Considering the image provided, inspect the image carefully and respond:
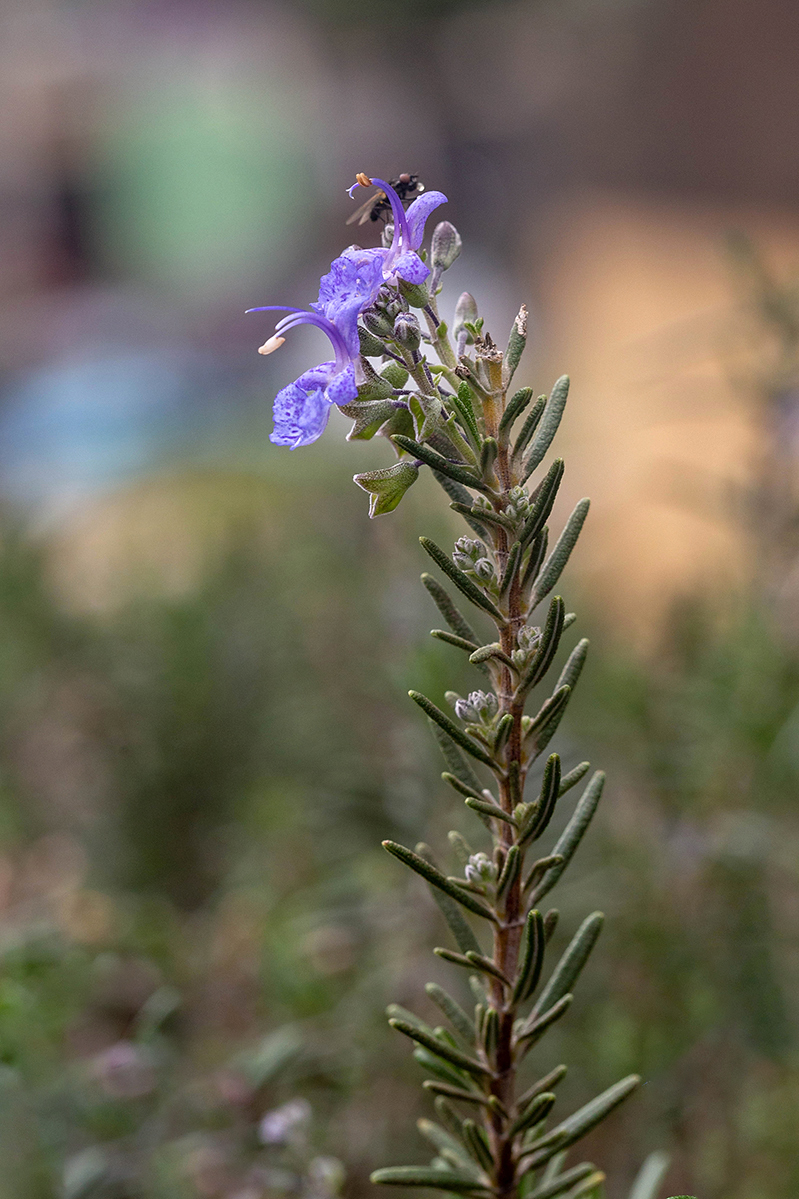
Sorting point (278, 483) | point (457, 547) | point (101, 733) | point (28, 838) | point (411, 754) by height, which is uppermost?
point (278, 483)

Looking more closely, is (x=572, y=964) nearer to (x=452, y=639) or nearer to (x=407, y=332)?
(x=452, y=639)

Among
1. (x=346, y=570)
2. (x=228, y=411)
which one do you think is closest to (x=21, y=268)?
(x=228, y=411)

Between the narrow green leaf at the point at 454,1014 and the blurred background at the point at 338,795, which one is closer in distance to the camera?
the narrow green leaf at the point at 454,1014

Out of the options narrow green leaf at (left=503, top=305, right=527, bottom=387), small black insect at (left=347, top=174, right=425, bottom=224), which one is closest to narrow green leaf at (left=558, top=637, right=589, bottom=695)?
narrow green leaf at (left=503, top=305, right=527, bottom=387)

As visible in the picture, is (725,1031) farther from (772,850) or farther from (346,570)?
(346,570)

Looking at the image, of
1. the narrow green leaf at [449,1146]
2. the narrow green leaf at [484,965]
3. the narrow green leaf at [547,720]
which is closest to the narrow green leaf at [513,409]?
the narrow green leaf at [547,720]

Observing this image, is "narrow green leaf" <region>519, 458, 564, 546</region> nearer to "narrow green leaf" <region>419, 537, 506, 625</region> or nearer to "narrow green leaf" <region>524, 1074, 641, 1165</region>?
"narrow green leaf" <region>419, 537, 506, 625</region>

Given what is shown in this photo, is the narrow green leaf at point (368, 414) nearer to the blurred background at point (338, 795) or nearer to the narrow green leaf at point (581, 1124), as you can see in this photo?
the blurred background at point (338, 795)
